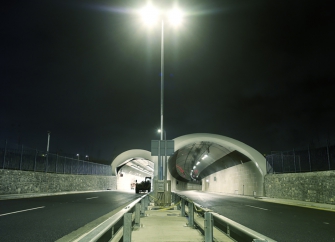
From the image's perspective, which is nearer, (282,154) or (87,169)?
(282,154)

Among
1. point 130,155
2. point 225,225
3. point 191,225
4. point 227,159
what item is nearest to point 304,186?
point 191,225

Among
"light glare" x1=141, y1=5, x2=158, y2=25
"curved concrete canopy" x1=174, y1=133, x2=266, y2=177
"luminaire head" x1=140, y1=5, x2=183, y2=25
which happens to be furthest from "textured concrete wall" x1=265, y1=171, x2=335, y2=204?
"light glare" x1=141, y1=5, x2=158, y2=25

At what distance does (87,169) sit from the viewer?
40.8 metres

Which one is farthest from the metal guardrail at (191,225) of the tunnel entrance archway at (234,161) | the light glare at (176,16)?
the tunnel entrance archway at (234,161)

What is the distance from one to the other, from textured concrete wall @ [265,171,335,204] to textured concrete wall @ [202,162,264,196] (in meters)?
2.66

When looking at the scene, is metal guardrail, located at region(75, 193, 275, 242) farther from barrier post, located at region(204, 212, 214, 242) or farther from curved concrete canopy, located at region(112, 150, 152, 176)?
curved concrete canopy, located at region(112, 150, 152, 176)

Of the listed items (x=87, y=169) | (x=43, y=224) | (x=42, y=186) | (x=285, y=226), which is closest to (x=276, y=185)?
(x=285, y=226)

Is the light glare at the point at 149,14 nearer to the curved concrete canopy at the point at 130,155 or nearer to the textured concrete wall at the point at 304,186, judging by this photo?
the textured concrete wall at the point at 304,186

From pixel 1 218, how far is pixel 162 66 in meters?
12.6

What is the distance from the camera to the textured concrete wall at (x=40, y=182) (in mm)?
21312

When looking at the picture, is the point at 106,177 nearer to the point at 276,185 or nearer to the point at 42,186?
the point at 42,186

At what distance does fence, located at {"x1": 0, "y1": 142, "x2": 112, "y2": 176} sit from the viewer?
74.6 ft

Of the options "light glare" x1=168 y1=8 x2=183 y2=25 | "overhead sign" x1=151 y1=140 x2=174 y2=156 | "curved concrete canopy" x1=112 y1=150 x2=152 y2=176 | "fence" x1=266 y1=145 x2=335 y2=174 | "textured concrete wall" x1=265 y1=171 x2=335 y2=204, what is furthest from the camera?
"curved concrete canopy" x1=112 y1=150 x2=152 y2=176

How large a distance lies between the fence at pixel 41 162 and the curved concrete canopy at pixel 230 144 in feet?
42.4
